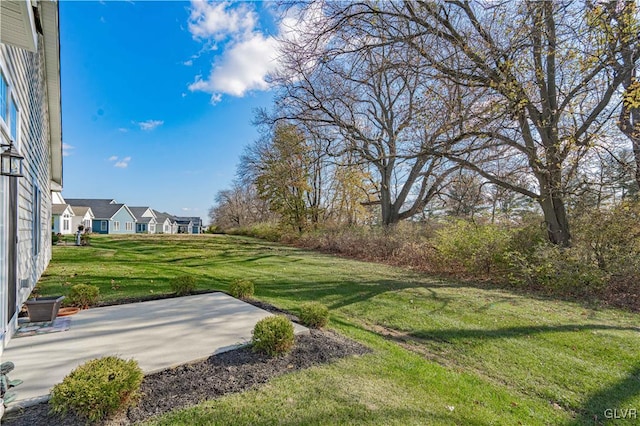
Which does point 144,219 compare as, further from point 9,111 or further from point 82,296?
point 9,111

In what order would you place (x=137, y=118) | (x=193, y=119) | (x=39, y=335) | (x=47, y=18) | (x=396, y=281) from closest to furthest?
(x=39, y=335) → (x=47, y=18) → (x=396, y=281) → (x=193, y=119) → (x=137, y=118)

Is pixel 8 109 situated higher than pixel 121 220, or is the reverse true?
pixel 121 220

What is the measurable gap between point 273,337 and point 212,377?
0.72 m

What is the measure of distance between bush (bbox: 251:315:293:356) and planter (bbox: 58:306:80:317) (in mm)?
3275

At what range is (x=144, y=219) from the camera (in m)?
46.1

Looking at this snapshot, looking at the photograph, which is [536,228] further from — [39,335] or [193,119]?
[193,119]

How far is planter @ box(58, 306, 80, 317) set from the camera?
181 inches

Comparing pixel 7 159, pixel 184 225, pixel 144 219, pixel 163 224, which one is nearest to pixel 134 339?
pixel 7 159

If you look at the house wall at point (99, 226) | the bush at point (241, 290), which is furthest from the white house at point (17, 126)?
the house wall at point (99, 226)

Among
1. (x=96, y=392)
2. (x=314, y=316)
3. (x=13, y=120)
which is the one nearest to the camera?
(x=96, y=392)

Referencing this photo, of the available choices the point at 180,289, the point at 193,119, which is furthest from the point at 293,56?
the point at 193,119

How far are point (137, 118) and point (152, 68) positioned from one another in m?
6.34

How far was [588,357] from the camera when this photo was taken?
3910 millimetres

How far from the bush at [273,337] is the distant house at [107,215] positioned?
43.1 meters
